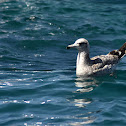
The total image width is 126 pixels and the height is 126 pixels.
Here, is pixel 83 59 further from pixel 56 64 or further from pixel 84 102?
pixel 84 102

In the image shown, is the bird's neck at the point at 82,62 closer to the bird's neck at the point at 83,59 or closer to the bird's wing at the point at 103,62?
the bird's neck at the point at 83,59

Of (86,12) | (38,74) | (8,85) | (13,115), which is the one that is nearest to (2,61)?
(38,74)

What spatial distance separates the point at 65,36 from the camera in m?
15.0

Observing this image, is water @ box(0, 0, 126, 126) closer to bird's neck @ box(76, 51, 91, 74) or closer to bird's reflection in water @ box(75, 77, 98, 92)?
bird's reflection in water @ box(75, 77, 98, 92)

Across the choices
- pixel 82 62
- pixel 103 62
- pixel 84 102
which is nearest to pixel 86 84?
pixel 82 62

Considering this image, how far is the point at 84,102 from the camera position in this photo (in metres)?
8.21

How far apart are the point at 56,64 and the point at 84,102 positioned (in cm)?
396

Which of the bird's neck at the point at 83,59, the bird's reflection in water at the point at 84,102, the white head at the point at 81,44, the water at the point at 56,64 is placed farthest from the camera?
the bird's neck at the point at 83,59

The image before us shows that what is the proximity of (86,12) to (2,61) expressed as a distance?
744 centimetres

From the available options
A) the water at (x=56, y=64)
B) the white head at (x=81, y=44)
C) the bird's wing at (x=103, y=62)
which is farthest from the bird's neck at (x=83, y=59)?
the water at (x=56, y=64)

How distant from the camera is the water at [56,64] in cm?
755

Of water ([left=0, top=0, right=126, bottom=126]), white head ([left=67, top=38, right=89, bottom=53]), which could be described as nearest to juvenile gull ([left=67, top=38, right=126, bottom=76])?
white head ([left=67, top=38, right=89, bottom=53])

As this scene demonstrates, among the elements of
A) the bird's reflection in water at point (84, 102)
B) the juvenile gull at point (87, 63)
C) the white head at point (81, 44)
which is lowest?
the bird's reflection in water at point (84, 102)

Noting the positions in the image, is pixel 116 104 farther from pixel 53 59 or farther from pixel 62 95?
pixel 53 59
